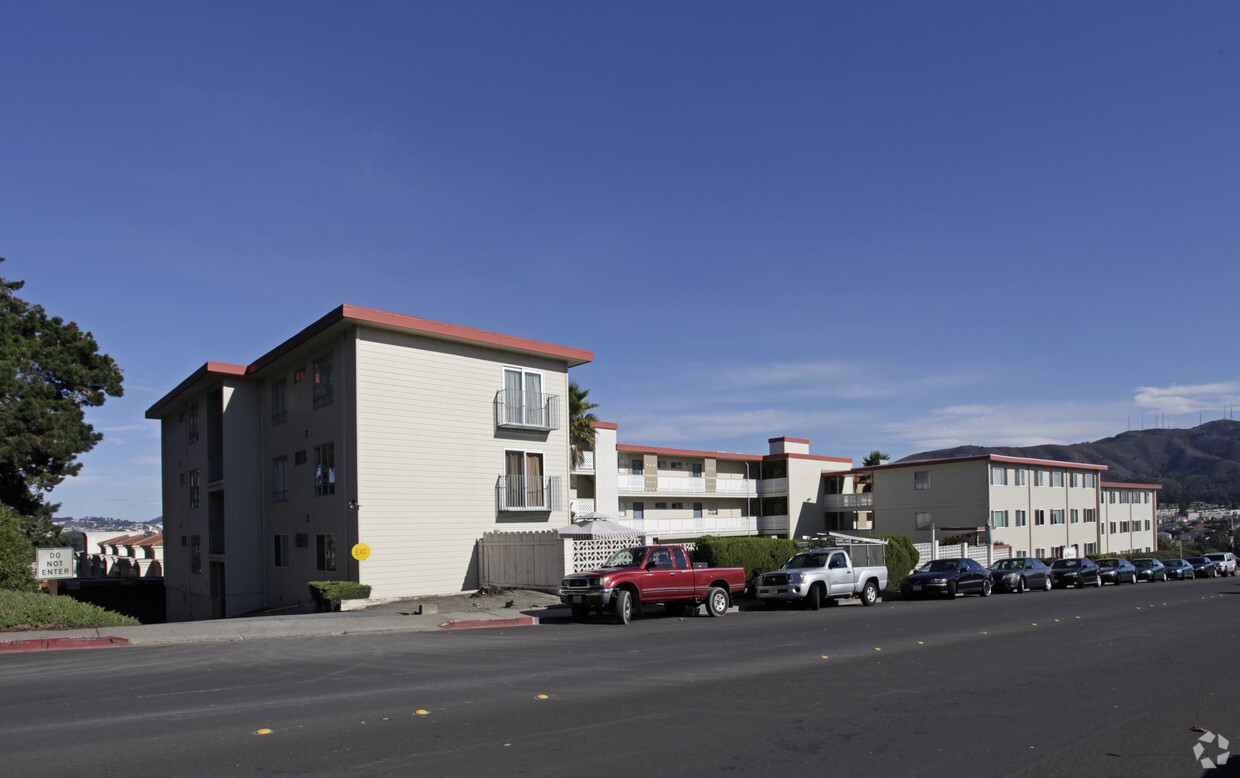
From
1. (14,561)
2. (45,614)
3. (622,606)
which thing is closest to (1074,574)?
(622,606)

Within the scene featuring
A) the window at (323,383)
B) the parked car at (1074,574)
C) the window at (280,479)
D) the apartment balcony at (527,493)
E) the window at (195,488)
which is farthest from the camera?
the parked car at (1074,574)

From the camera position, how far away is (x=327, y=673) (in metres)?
12.1

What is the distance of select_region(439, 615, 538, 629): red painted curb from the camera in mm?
19391

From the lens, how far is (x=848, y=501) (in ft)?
197

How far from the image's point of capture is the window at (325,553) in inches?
1025

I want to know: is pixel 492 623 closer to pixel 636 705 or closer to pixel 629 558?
pixel 629 558

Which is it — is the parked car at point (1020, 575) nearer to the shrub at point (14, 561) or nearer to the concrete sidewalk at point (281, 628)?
the concrete sidewalk at point (281, 628)

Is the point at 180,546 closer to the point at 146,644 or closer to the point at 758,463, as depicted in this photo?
the point at 146,644

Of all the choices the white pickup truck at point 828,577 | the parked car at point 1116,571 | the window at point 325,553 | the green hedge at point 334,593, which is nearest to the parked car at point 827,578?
the white pickup truck at point 828,577

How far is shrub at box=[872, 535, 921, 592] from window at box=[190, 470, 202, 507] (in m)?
27.2

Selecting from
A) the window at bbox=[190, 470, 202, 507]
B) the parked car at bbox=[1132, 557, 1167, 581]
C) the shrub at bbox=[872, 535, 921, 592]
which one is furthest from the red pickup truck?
the parked car at bbox=[1132, 557, 1167, 581]

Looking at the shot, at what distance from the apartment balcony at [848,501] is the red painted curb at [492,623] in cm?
4299

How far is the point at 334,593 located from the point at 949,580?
20.0 m

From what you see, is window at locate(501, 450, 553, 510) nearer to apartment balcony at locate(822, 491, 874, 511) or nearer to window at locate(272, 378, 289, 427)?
window at locate(272, 378, 289, 427)
